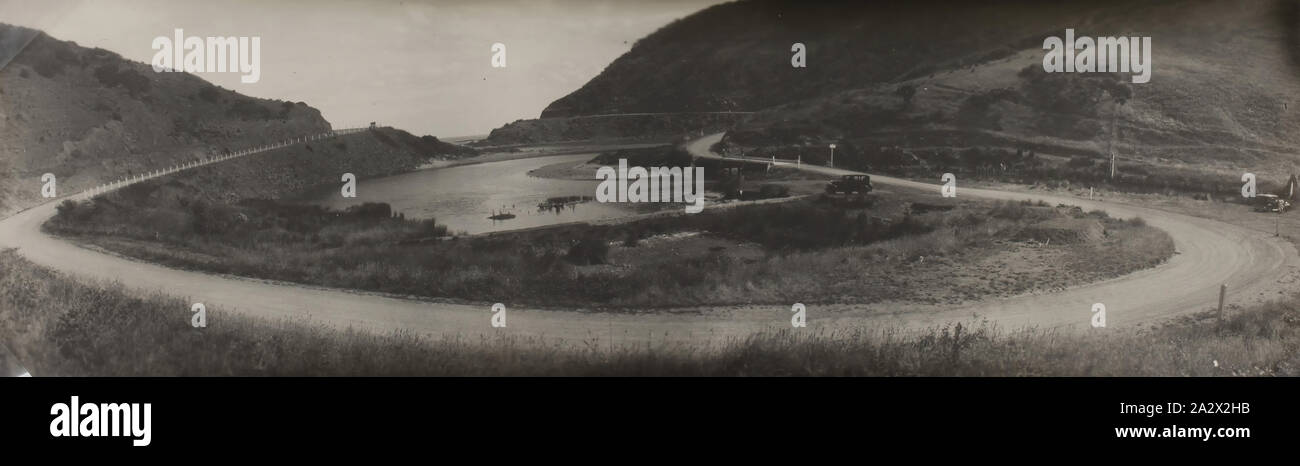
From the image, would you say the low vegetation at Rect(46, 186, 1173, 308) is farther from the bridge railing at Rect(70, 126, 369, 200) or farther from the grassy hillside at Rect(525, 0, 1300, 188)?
the grassy hillside at Rect(525, 0, 1300, 188)

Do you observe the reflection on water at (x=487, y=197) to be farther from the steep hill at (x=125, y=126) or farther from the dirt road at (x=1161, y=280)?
the dirt road at (x=1161, y=280)

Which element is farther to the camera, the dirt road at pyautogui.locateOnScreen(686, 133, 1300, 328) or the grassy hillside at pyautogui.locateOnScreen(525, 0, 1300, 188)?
the grassy hillside at pyautogui.locateOnScreen(525, 0, 1300, 188)

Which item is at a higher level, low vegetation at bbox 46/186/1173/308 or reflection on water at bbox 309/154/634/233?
reflection on water at bbox 309/154/634/233

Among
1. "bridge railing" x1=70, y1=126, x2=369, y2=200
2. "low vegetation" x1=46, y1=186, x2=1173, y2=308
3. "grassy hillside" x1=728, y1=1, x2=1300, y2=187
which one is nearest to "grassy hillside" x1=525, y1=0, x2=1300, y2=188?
"grassy hillside" x1=728, y1=1, x2=1300, y2=187

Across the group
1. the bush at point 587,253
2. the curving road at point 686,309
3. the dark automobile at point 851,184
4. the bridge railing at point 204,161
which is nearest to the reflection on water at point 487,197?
the bush at point 587,253

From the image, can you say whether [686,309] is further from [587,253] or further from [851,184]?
[851,184]

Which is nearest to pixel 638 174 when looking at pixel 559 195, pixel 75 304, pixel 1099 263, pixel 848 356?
pixel 559 195

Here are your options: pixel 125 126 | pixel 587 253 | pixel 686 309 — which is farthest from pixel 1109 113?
pixel 125 126
